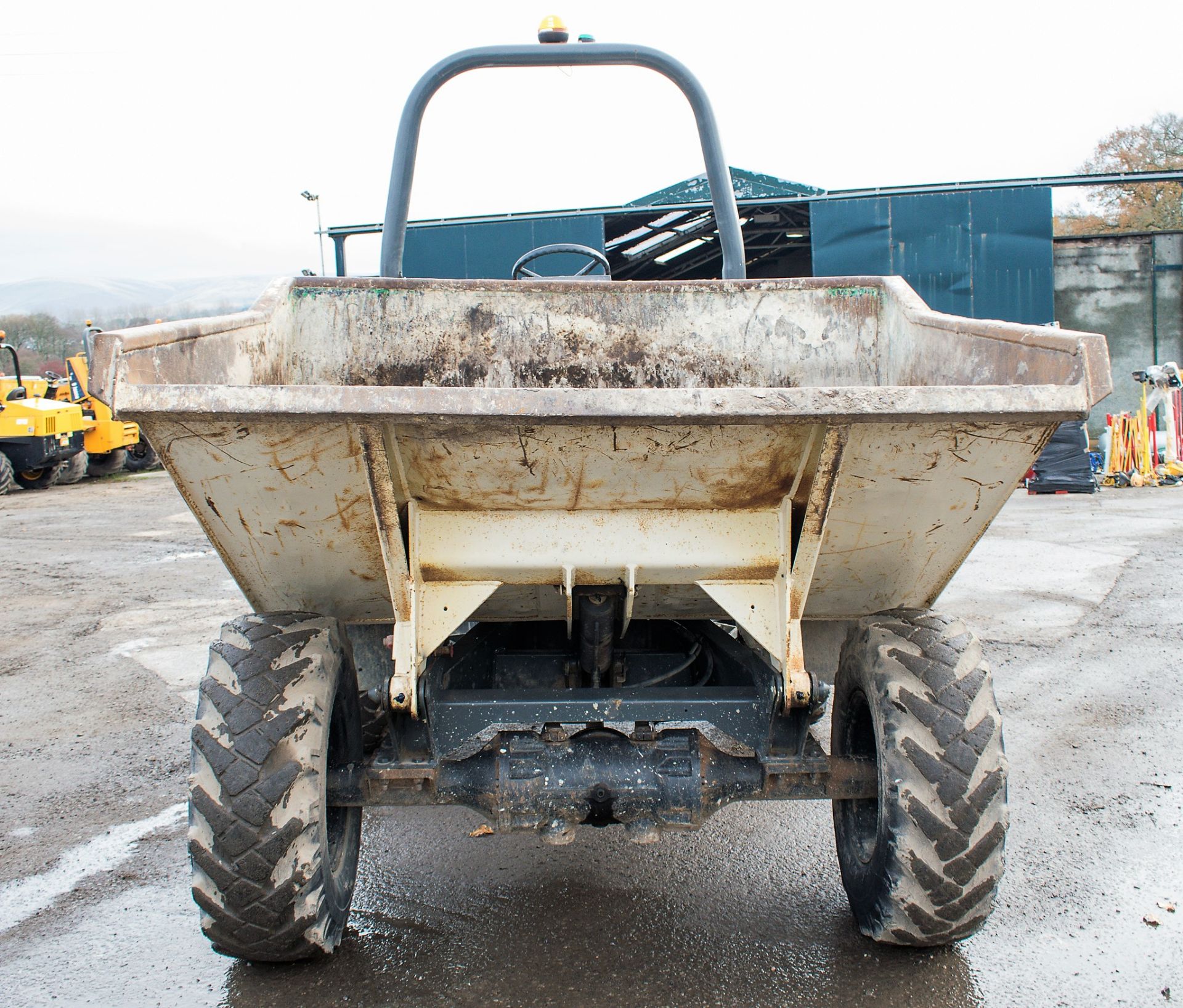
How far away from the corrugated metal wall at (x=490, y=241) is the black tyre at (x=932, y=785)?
47.6 ft

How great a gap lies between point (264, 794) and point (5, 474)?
15009 mm

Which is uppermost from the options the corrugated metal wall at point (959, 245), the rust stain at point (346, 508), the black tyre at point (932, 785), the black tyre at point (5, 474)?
the corrugated metal wall at point (959, 245)

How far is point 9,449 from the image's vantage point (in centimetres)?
1515

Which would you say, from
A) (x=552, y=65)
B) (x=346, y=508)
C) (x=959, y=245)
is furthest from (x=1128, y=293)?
(x=346, y=508)

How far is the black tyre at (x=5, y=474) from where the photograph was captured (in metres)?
14.6

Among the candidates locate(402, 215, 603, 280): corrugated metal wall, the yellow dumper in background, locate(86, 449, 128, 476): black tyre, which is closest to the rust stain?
locate(402, 215, 603, 280): corrugated metal wall

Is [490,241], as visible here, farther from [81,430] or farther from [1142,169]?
[1142,169]

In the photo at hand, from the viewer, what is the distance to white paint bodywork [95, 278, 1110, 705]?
176 centimetres

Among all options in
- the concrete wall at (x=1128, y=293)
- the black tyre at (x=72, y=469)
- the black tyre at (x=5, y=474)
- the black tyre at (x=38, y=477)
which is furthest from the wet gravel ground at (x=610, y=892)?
the concrete wall at (x=1128, y=293)

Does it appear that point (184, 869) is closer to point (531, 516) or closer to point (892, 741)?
point (531, 516)

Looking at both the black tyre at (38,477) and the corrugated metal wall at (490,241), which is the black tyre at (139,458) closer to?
the black tyre at (38,477)

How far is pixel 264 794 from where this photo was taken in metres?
2.15

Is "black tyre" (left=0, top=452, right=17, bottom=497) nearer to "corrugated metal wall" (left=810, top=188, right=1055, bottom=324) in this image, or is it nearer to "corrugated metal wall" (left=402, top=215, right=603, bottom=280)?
"corrugated metal wall" (left=402, top=215, right=603, bottom=280)

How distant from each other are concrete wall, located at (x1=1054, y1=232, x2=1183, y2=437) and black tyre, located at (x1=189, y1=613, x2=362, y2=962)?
1762cm
